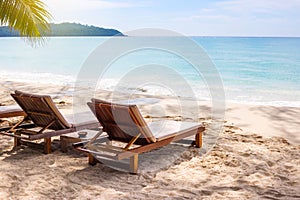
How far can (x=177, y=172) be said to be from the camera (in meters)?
3.70

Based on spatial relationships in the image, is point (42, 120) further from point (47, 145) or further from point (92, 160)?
point (92, 160)

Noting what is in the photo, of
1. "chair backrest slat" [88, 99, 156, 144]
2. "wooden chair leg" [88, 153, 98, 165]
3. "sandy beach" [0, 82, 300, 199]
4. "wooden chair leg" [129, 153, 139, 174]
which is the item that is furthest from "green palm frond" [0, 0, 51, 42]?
"wooden chair leg" [129, 153, 139, 174]

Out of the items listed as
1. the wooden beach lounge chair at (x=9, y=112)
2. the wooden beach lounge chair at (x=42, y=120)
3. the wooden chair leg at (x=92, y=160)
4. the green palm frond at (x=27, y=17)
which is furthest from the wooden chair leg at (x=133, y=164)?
the green palm frond at (x=27, y=17)

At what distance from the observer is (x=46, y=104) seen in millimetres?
4070

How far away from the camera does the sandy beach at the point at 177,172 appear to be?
315 centimetres

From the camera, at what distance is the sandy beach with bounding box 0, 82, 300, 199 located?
3.15 m

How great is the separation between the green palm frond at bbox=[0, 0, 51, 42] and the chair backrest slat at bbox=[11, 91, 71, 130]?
98.9 inches

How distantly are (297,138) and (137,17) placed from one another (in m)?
30.6

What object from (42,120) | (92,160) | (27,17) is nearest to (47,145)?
(42,120)

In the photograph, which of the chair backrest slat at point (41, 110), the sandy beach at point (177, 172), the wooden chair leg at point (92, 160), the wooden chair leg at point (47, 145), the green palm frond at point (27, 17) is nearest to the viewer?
the sandy beach at point (177, 172)

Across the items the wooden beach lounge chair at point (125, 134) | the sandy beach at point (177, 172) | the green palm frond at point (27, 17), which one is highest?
the green palm frond at point (27, 17)

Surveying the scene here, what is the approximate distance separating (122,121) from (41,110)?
1.04 metres

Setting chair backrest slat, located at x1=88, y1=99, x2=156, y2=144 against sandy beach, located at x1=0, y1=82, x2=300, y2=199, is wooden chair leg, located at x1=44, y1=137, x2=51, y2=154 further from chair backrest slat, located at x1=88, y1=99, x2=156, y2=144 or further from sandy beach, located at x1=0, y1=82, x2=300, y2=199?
chair backrest slat, located at x1=88, y1=99, x2=156, y2=144

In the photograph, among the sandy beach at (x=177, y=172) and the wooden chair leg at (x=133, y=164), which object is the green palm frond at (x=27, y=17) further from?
the wooden chair leg at (x=133, y=164)
